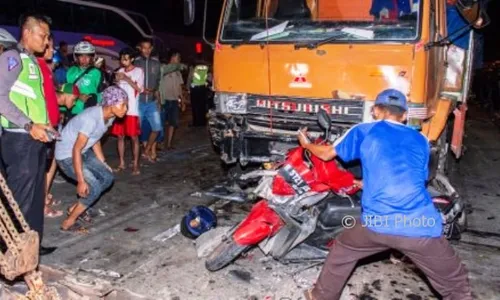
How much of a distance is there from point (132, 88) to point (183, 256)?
3.08 m

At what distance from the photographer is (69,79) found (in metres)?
5.69

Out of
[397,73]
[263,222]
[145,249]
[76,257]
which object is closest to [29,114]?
[76,257]

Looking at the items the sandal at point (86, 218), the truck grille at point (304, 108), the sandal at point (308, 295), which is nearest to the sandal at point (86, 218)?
the sandal at point (86, 218)

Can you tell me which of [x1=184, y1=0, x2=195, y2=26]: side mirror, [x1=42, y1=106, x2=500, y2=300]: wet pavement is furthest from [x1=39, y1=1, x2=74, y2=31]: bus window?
[x1=184, y1=0, x2=195, y2=26]: side mirror

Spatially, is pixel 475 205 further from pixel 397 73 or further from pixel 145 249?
pixel 145 249

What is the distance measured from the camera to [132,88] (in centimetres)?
639

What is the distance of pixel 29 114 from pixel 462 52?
4952 mm

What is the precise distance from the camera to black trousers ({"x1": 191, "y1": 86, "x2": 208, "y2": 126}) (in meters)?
10.5

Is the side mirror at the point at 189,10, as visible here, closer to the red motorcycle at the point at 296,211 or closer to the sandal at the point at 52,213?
the red motorcycle at the point at 296,211

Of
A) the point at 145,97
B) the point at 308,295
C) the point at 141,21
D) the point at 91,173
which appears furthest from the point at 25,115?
the point at 141,21

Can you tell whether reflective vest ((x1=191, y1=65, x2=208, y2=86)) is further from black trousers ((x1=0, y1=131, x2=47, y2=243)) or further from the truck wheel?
the truck wheel

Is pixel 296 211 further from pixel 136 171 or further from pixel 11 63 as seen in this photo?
pixel 136 171

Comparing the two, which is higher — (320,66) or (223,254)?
(320,66)

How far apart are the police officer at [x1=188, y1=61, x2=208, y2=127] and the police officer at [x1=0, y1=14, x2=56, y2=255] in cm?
680
